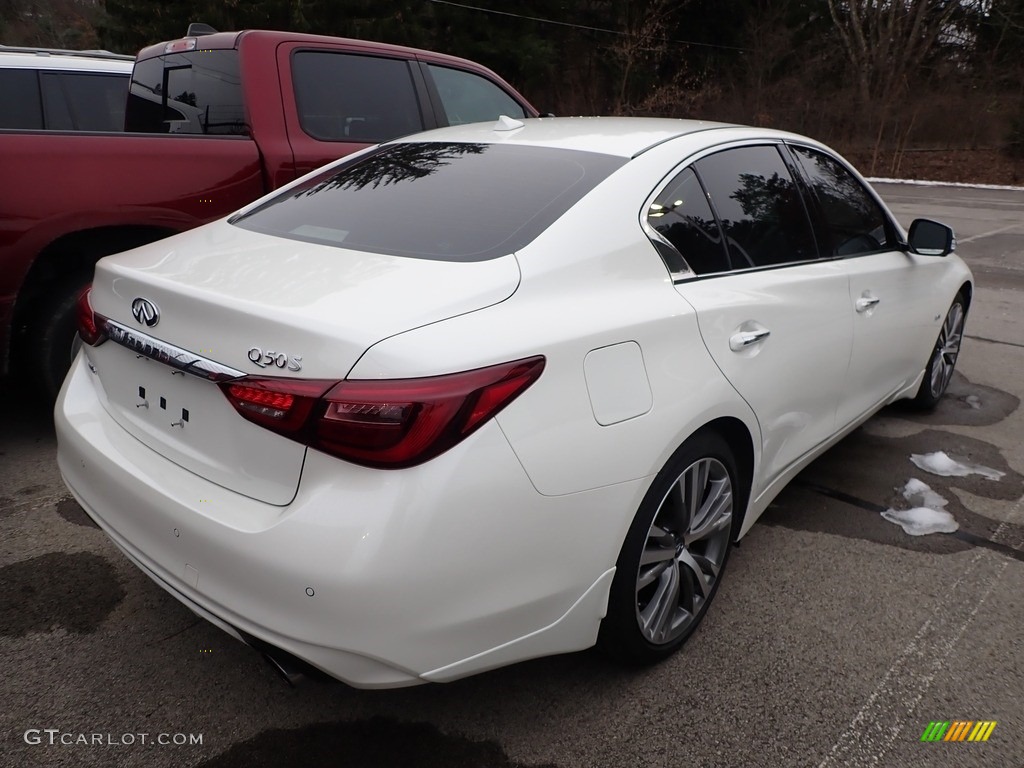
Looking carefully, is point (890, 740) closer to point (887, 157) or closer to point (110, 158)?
point (110, 158)

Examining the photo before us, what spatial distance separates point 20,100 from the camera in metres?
5.37

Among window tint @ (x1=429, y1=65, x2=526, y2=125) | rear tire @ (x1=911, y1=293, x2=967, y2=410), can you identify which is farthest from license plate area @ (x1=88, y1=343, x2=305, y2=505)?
rear tire @ (x1=911, y1=293, x2=967, y2=410)

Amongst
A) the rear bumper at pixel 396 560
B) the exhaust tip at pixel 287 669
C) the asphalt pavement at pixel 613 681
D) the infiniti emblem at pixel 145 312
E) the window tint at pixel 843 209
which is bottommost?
the asphalt pavement at pixel 613 681

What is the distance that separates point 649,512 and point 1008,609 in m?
1.53

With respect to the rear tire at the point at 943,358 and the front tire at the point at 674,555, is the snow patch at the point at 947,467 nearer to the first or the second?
the rear tire at the point at 943,358

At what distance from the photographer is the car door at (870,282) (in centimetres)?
319

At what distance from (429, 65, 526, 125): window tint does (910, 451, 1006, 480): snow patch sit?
10.7ft

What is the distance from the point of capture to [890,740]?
2.12 meters

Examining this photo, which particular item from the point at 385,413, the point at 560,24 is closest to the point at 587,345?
the point at 385,413

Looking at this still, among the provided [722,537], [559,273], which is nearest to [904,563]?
[722,537]

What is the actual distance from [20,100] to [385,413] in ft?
17.2

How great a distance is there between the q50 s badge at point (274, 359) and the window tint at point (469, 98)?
3.71 metres

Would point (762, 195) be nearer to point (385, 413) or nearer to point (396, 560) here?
point (385, 413)

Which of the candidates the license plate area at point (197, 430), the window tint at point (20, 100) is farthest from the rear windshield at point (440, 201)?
the window tint at point (20, 100)
